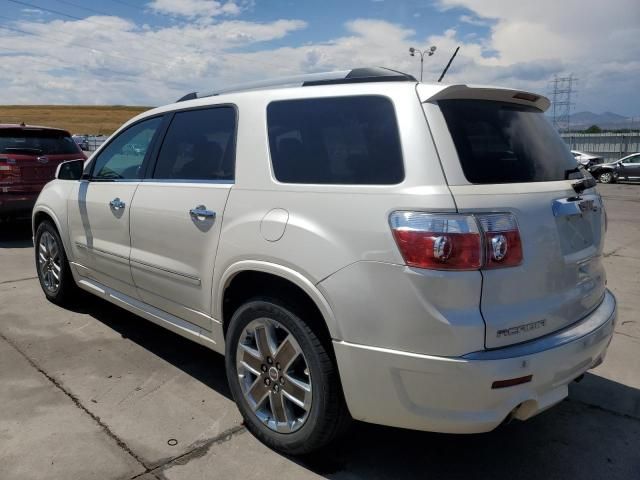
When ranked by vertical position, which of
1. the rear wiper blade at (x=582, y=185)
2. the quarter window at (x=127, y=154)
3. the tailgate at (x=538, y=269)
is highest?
the quarter window at (x=127, y=154)

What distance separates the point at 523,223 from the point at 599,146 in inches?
1498

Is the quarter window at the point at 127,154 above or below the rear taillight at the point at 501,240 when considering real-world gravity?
above

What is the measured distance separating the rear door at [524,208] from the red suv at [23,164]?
25.1ft

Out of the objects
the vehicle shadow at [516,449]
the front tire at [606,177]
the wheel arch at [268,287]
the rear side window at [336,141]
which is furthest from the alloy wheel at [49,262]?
the front tire at [606,177]

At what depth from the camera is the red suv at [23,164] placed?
8.17 m

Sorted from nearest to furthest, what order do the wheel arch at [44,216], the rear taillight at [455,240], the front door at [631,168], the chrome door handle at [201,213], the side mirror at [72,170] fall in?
the rear taillight at [455,240] → the chrome door handle at [201,213] → the side mirror at [72,170] → the wheel arch at [44,216] → the front door at [631,168]

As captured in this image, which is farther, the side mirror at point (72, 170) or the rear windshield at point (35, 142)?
the rear windshield at point (35, 142)

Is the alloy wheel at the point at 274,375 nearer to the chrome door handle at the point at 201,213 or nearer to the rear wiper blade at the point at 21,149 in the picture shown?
the chrome door handle at the point at 201,213

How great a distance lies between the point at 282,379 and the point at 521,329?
119cm

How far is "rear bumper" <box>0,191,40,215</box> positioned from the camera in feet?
26.9

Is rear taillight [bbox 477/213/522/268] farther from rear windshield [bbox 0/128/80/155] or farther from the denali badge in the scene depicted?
rear windshield [bbox 0/128/80/155]

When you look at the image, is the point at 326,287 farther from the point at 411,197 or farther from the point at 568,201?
the point at 568,201

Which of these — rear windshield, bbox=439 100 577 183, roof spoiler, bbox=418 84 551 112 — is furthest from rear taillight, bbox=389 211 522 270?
roof spoiler, bbox=418 84 551 112

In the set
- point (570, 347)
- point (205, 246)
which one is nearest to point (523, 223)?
point (570, 347)
